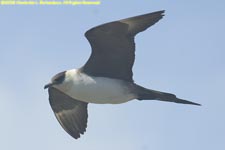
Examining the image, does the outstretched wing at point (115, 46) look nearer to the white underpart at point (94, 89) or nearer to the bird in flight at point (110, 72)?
the bird in flight at point (110, 72)

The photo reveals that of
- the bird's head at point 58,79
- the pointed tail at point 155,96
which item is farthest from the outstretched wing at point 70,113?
the pointed tail at point 155,96

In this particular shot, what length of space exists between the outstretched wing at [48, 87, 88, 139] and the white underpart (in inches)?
64.7

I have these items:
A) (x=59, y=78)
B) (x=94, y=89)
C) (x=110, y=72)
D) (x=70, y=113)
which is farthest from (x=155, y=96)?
(x=70, y=113)

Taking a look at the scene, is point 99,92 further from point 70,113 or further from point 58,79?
point 70,113

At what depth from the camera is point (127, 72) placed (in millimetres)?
15266

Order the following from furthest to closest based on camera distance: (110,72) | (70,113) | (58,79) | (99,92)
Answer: (70,113) → (110,72) → (58,79) → (99,92)

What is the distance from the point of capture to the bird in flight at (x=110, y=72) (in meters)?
14.6

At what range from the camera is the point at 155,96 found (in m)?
14.9

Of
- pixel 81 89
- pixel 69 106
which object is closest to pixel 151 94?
pixel 81 89

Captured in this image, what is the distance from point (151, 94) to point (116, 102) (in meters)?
0.66

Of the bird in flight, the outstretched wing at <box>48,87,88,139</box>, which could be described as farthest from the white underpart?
the outstretched wing at <box>48,87,88,139</box>

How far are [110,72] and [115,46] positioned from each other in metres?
0.61

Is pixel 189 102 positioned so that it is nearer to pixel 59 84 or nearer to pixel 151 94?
pixel 151 94

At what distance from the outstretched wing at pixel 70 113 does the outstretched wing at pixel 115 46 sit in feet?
5.59
